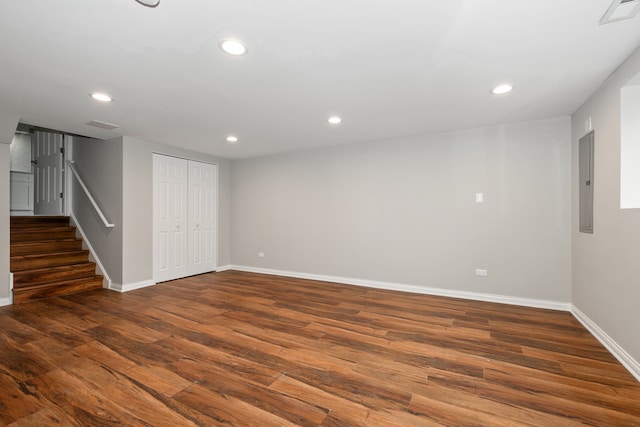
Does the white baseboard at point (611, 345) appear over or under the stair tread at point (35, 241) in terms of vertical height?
under

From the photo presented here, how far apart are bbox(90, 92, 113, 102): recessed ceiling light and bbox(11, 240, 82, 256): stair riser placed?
121 inches

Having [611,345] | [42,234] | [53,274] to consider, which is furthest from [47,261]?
[611,345]

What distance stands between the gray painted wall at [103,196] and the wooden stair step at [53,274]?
0.25 meters

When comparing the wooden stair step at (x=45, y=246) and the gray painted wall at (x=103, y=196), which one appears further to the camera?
the gray painted wall at (x=103, y=196)

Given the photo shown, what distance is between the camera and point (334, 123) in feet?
12.0

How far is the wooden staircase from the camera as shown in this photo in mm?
3852

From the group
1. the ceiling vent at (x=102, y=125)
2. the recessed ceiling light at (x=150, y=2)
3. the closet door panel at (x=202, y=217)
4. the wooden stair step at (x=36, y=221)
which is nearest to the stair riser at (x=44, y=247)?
the wooden stair step at (x=36, y=221)

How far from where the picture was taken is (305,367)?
83.7 inches

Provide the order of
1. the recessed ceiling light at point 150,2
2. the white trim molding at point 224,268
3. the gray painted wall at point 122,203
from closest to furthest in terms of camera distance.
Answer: the recessed ceiling light at point 150,2
the gray painted wall at point 122,203
the white trim molding at point 224,268

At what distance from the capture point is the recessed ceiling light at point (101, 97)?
2.75 meters

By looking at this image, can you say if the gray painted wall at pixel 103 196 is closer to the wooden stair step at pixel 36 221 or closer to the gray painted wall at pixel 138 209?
the gray painted wall at pixel 138 209

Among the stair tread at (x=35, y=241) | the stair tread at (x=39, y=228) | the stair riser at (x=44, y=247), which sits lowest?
the stair riser at (x=44, y=247)

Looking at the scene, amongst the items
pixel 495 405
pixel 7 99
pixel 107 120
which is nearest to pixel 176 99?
pixel 107 120

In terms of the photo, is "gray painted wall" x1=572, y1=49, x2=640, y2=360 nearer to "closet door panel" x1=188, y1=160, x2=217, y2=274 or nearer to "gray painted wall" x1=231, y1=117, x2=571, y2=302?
"gray painted wall" x1=231, y1=117, x2=571, y2=302
